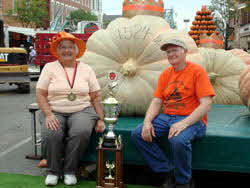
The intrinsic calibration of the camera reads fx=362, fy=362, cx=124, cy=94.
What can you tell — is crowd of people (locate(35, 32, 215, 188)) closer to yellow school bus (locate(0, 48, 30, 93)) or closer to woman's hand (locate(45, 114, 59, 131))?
woman's hand (locate(45, 114, 59, 131))

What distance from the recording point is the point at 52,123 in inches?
123

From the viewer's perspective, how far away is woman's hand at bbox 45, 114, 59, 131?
3120 mm

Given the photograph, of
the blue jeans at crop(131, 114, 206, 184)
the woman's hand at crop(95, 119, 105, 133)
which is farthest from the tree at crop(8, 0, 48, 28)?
the blue jeans at crop(131, 114, 206, 184)

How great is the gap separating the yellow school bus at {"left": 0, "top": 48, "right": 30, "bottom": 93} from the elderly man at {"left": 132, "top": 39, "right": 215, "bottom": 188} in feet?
27.1

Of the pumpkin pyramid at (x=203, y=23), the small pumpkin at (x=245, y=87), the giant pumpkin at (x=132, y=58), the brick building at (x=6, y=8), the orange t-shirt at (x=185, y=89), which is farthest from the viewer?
the brick building at (x=6, y=8)

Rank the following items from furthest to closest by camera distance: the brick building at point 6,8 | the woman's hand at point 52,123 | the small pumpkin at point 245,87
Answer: the brick building at point 6,8 < the small pumpkin at point 245,87 < the woman's hand at point 52,123

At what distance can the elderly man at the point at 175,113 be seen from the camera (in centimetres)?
280

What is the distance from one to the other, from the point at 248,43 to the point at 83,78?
129ft

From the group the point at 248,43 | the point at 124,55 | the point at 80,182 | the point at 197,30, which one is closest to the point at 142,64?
the point at 124,55

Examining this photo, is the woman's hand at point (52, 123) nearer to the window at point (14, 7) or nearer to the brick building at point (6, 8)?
the window at point (14, 7)

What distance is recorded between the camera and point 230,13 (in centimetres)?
2909

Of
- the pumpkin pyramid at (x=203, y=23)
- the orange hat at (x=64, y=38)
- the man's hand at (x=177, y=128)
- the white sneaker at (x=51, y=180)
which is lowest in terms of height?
the white sneaker at (x=51, y=180)

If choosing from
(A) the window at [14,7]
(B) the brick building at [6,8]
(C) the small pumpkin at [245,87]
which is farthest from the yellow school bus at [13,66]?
(B) the brick building at [6,8]

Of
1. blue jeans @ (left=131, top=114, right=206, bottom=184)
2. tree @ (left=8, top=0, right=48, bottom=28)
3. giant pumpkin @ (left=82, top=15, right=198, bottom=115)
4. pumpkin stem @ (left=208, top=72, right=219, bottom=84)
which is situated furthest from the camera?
tree @ (left=8, top=0, right=48, bottom=28)
